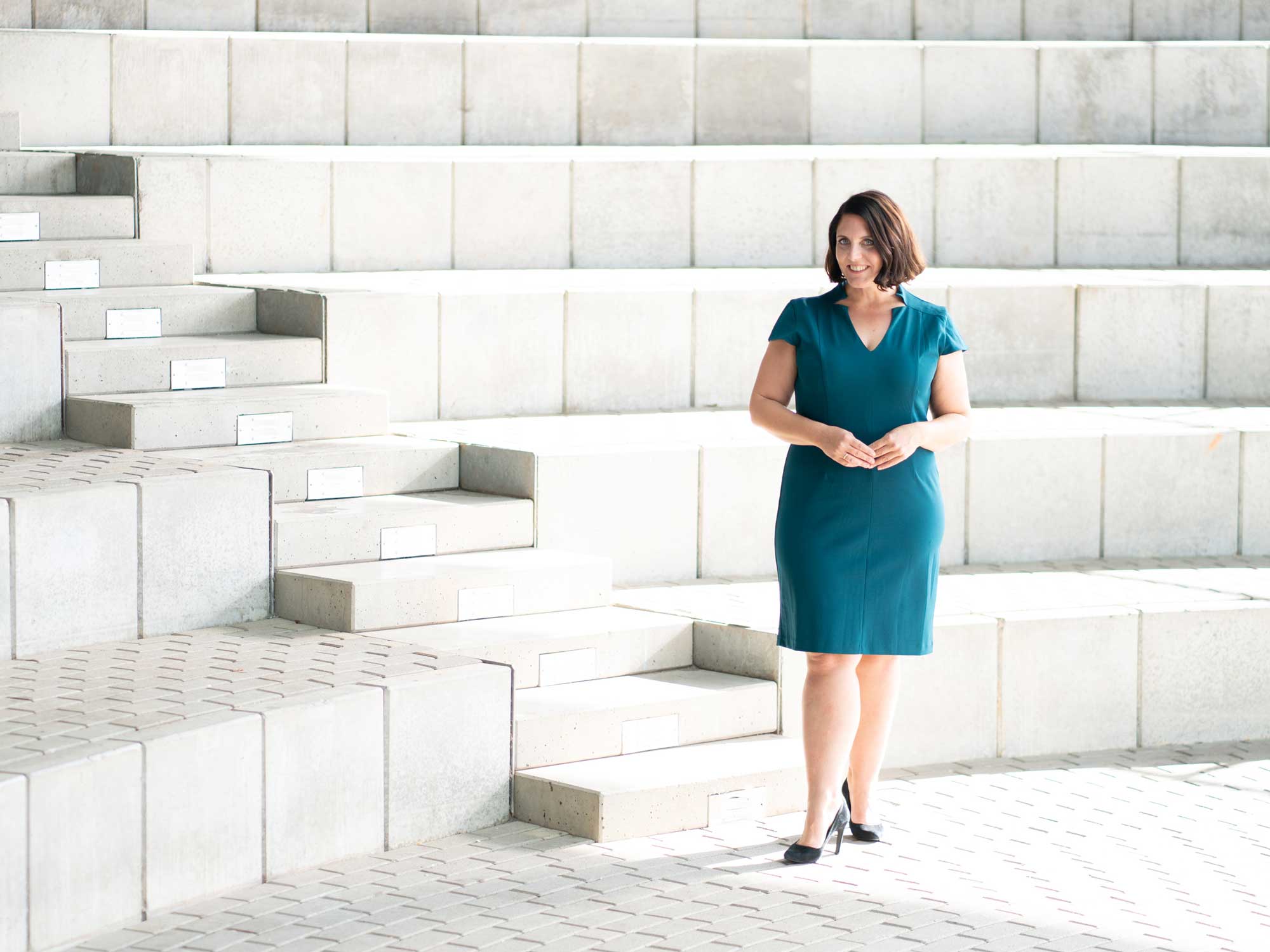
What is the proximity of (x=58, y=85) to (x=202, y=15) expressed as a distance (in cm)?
91

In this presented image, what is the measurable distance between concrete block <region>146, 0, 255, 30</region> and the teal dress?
399 centimetres

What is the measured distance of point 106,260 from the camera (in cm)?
552

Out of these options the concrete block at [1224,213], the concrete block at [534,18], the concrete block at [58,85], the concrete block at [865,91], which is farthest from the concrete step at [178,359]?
the concrete block at [1224,213]

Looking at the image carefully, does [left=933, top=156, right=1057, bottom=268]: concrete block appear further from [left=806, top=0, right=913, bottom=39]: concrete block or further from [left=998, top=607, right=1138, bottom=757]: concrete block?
[left=998, top=607, right=1138, bottom=757]: concrete block

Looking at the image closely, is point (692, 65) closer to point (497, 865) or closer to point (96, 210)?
point (96, 210)

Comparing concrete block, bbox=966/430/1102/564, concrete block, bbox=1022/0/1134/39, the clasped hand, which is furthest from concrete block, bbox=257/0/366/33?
the clasped hand

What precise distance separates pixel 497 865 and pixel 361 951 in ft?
1.90

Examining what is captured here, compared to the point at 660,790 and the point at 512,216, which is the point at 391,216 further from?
the point at 660,790

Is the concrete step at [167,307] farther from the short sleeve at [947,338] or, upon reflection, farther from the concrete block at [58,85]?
the short sleeve at [947,338]

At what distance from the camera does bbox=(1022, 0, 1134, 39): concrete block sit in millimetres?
8133

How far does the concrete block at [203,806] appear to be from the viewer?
3.38 meters

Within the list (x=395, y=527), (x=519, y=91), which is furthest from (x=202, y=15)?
(x=395, y=527)

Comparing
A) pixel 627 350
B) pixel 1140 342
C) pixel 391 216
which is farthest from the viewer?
pixel 1140 342

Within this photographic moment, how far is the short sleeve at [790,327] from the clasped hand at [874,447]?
0.79 ft
